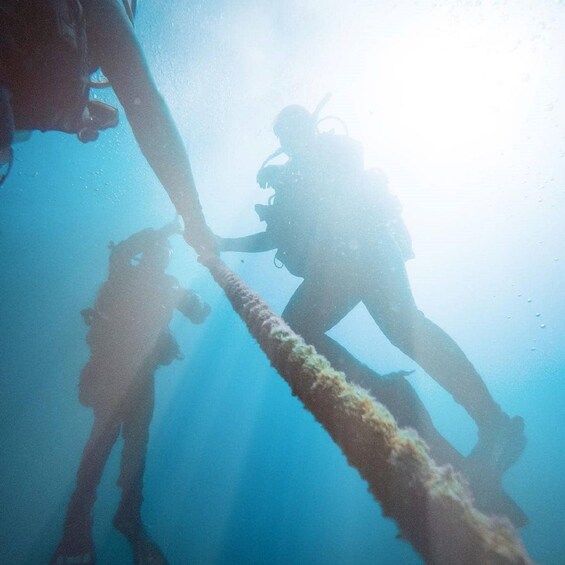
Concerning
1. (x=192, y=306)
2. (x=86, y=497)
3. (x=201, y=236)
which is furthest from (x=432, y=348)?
(x=192, y=306)

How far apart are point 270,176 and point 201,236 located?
176 cm

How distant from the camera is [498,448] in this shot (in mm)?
2309

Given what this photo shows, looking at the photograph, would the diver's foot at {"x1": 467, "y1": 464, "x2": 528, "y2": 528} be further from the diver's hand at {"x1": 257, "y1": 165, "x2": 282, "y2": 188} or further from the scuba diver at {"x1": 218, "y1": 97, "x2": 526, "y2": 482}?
the diver's hand at {"x1": 257, "y1": 165, "x2": 282, "y2": 188}

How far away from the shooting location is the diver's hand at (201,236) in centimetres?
200

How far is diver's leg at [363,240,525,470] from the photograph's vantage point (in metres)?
2.38

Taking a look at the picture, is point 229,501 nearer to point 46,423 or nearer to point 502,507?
point 46,423

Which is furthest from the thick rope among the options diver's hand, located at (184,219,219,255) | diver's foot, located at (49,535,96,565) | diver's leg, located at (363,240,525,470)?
diver's foot, located at (49,535,96,565)

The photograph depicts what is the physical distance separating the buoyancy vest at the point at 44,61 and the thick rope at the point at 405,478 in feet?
5.44

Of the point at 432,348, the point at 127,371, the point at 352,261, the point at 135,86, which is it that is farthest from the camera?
the point at 127,371

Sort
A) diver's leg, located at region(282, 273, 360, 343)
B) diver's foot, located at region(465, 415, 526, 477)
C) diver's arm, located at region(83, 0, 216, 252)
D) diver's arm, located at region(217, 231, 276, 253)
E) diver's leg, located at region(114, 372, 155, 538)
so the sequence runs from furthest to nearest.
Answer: diver's leg, located at region(114, 372, 155, 538)
diver's arm, located at region(217, 231, 276, 253)
diver's leg, located at region(282, 273, 360, 343)
diver's foot, located at region(465, 415, 526, 477)
diver's arm, located at region(83, 0, 216, 252)

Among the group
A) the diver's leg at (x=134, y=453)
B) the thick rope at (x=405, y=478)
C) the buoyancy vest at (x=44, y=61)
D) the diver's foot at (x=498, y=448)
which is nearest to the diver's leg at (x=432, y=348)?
the diver's foot at (x=498, y=448)

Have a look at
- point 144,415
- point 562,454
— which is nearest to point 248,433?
point 144,415

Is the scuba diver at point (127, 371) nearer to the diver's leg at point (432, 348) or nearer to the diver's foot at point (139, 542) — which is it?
Answer: the diver's foot at point (139, 542)

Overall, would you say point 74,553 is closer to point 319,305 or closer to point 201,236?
point 319,305
